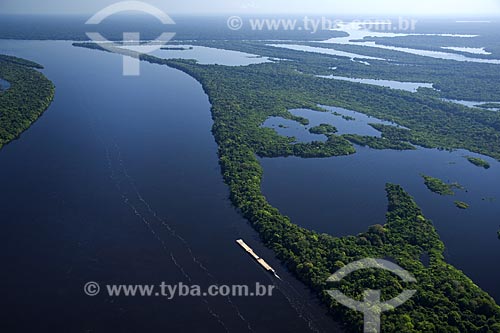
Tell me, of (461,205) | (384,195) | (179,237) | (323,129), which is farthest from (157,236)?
(323,129)

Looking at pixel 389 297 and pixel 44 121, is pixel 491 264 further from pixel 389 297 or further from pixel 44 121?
pixel 44 121

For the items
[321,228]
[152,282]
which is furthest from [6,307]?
[321,228]

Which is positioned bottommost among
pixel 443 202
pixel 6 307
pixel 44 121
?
pixel 6 307

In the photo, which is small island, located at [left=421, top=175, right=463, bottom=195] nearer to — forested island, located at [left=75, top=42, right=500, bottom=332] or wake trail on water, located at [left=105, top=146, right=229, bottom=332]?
forested island, located at [left=75, top=42, right=500, bottom=332]

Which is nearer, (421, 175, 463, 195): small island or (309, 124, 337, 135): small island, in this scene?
(421, 175, 463, 195): small island

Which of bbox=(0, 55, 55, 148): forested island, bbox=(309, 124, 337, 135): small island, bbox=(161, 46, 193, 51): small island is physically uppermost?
bbox=(161, 46, 193, 51): small island

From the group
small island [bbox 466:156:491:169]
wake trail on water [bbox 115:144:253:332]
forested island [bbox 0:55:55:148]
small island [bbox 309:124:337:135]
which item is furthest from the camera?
small island [bbox 309:124:337:135]

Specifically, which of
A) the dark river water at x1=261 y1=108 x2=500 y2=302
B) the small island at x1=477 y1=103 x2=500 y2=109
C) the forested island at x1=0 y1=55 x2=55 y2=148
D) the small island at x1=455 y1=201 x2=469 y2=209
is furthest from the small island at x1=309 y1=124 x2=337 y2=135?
the forested island at x1=0 y1=55 x2=55 y2=148
